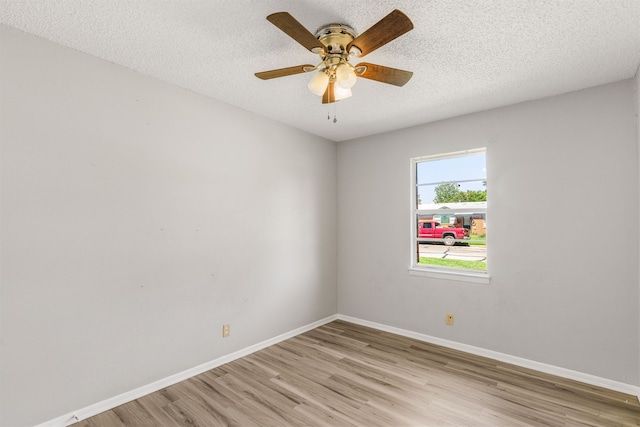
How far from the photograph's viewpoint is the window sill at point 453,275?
3180mm

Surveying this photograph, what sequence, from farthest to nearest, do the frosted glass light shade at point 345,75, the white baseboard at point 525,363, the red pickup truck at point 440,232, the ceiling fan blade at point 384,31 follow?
the red pickup truck at point 440,232
the white baseboard at point 525,363
the frosted glass light shade at point 345,75
the ceiling fan blade at point 384,31

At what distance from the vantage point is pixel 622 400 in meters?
2.34

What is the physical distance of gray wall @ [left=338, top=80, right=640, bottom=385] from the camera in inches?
98.5

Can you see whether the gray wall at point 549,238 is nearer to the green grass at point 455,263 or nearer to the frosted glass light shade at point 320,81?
the green grass at point 455,263

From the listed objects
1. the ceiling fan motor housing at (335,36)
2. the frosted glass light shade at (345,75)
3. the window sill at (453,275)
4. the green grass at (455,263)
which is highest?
the ceiling fan motor housing at (335,36)

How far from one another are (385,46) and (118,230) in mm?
2314

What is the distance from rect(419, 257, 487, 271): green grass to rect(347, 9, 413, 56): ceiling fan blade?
2552 millimetres

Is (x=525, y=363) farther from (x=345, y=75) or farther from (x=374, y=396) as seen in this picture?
(x=345, y=75)

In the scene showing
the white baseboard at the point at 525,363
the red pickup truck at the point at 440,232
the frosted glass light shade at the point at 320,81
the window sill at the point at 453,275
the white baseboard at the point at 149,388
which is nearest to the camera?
the frosted glass light shade at the point at 320,81

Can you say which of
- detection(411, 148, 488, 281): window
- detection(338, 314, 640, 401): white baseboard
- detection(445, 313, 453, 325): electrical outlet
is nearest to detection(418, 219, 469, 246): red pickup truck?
detection(411, 148, 488, 281): window

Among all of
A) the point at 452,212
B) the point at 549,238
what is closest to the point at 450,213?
the point at 452,212

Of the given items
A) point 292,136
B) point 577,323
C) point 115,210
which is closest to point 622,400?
point 577,323

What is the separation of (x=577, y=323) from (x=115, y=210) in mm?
3876

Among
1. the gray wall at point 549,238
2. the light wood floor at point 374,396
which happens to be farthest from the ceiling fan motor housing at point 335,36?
the light wood floor at point 374,396
